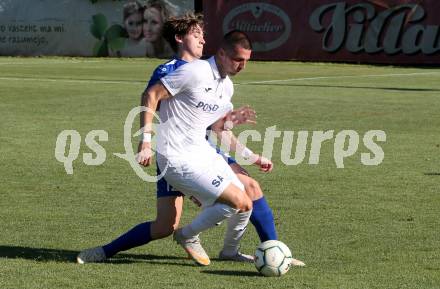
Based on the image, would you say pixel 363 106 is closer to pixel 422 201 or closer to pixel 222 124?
pixel 422 201

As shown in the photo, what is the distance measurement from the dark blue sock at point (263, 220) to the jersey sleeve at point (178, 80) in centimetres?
114

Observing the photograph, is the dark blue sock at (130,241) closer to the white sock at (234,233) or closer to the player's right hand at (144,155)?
the white sock at (234,233)

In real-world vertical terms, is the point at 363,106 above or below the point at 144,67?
above

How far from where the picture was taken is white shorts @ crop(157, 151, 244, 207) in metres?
7.30

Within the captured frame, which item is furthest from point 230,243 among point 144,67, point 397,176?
point 144,67

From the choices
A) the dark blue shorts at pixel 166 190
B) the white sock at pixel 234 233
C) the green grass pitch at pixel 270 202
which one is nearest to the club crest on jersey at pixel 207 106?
the dark blue shorts at pixel 166 190

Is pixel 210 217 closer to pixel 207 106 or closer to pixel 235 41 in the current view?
pixel 207 106

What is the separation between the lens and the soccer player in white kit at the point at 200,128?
285 inches

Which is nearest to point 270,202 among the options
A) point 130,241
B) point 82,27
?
point 130,241

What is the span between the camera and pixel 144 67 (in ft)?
119

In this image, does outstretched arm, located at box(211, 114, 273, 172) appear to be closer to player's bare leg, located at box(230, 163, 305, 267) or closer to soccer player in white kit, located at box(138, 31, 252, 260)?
player's bare leg, located at box(230, 163, 305, 267)

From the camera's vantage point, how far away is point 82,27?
145 feet

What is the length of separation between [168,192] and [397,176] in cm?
522

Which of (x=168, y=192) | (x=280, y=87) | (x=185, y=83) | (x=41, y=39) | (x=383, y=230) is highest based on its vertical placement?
(x=185, y=83)
